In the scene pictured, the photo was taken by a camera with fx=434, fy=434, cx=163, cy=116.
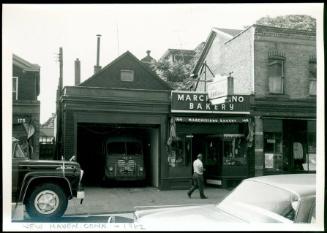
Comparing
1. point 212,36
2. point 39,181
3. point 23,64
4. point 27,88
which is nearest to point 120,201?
point 39,181

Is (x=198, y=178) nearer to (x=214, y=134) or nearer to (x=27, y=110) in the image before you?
(x=214, y=134)

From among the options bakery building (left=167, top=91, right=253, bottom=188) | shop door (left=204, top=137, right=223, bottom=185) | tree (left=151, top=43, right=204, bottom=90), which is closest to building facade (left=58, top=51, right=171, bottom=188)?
bakery building (left=167, top=91, right=253, bottom=188)

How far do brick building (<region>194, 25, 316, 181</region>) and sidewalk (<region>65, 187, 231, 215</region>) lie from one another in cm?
269

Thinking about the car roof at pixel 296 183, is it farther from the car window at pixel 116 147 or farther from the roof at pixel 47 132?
the roof at pixel 47 132

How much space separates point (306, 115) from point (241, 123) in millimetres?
2540

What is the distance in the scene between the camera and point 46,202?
9.41 m

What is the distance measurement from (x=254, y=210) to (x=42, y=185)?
17.4ft

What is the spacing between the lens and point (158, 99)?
16.2m

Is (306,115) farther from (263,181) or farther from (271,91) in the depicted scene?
(263,181)

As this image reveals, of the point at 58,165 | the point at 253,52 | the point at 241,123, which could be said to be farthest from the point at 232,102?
the point at 58,165

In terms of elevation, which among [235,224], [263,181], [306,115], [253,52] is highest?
[253,52]

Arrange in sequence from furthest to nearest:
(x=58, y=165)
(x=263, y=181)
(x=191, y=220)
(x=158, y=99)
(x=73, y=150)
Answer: (x=158, y=99) < (x=73, y=150) < (x=58, y=165) < (x=263, y=181) < (x=191, y=220)

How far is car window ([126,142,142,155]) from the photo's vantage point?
1644cm

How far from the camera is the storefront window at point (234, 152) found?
16.8m
